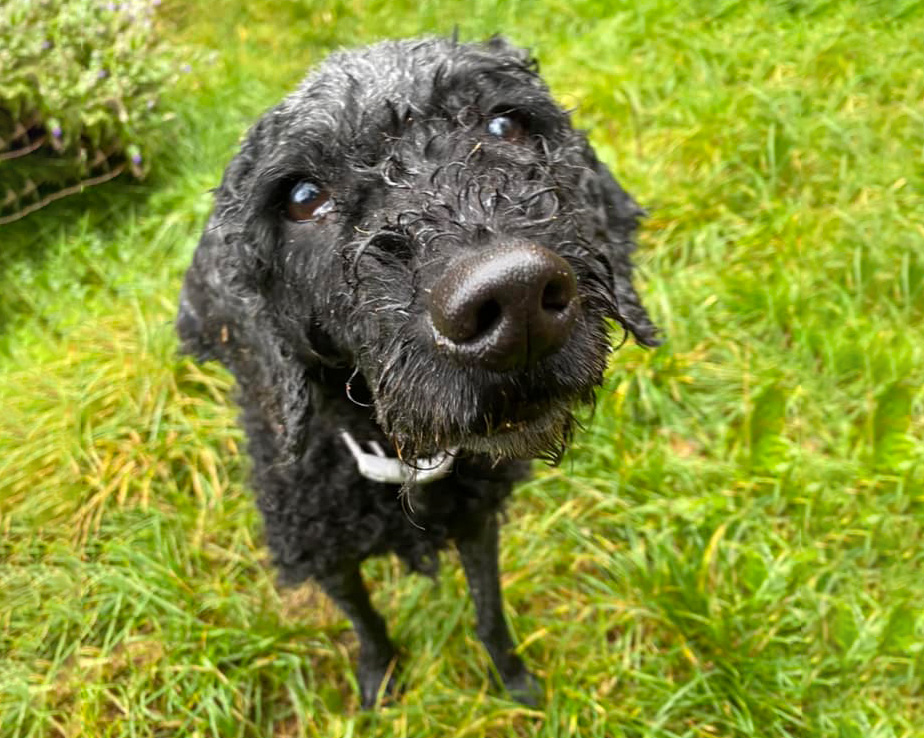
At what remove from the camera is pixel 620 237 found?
249 cm

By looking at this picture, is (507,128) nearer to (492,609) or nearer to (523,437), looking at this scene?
(523,437)

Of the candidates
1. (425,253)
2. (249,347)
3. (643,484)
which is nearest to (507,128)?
(425,253)

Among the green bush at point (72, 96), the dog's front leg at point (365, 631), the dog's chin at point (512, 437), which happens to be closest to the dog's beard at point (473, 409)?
the dog's chin at point (512, 437)

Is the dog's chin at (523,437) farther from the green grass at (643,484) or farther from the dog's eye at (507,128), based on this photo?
the green grass at (643,484)

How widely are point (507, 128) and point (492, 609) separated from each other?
164cm

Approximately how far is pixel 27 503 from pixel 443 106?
274cm

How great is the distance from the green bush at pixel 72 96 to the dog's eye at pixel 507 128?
A: 3.30 m

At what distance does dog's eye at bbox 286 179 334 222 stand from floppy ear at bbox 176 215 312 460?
0.21 m

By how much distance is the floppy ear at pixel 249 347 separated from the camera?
6.57ft

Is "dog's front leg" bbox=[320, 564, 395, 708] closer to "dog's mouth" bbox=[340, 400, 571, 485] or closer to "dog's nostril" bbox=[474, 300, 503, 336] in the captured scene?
"dog's mouth" bbox=[340, 400, 571, 485]

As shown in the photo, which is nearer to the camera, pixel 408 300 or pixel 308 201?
pixel 408 300

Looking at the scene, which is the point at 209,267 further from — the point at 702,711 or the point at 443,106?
the point at 702,711

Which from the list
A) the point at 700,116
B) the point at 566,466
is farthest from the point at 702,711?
the point at 700,116

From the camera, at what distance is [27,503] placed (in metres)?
3.38
